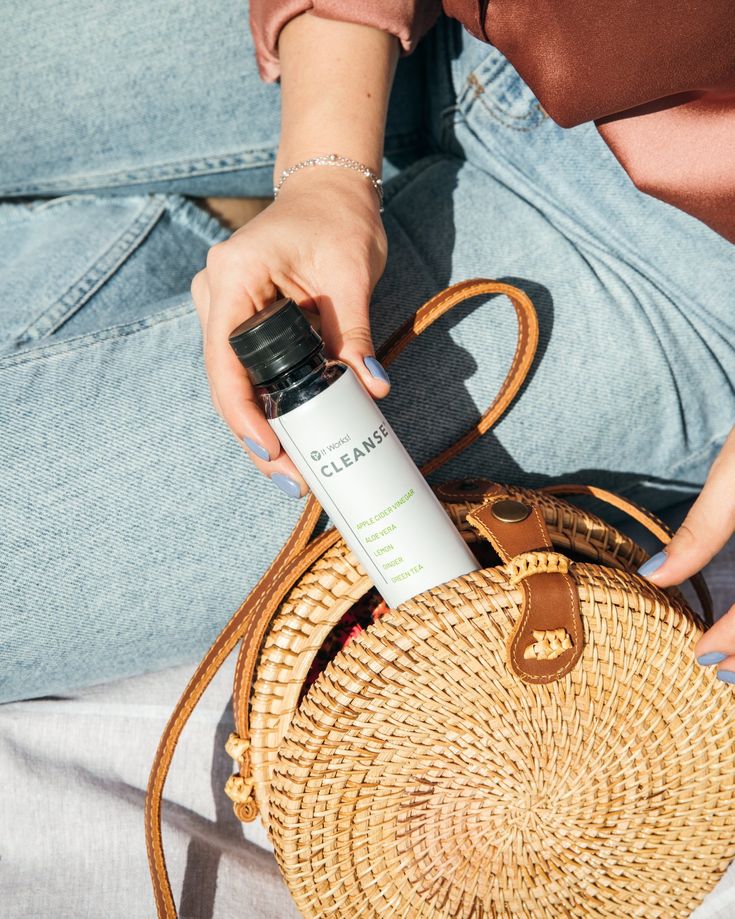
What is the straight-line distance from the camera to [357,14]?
2.02 ft

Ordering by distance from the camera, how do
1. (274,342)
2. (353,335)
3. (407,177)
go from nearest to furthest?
1. (274,342)
2. (353,335)
3. (407,177)

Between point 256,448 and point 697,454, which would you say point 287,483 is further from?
point 697,454

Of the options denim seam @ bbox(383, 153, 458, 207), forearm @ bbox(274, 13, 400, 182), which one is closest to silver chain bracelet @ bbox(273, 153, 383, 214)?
forearm @ bbox(274, 13, 400, 182)

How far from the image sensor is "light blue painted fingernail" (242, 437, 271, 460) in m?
0.49

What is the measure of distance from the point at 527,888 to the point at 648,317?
1.61 ft

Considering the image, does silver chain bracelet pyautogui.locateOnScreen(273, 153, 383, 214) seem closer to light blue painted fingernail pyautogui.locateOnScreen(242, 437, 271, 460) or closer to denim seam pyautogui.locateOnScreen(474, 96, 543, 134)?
denim seam pyautogui.locateOnScreen(474, 96, 543, 134)

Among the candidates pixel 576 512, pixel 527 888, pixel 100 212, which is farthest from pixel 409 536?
pixel 100 212

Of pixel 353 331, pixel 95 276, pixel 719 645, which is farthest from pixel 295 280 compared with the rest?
pixel 719 645

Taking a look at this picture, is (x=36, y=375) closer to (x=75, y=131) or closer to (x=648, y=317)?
(x=75, y=131)

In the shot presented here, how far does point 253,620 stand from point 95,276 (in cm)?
39

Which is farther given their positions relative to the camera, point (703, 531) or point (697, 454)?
point (697, 454)

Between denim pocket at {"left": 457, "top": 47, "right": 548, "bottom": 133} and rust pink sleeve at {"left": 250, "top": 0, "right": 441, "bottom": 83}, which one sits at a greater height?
rust pink sleeve at {"left": 250, "top": 0, "right": 441, "bottom": 83}

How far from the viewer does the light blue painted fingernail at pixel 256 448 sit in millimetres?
490

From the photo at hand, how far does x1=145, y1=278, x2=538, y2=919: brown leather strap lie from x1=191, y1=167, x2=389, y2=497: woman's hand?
42 mm
